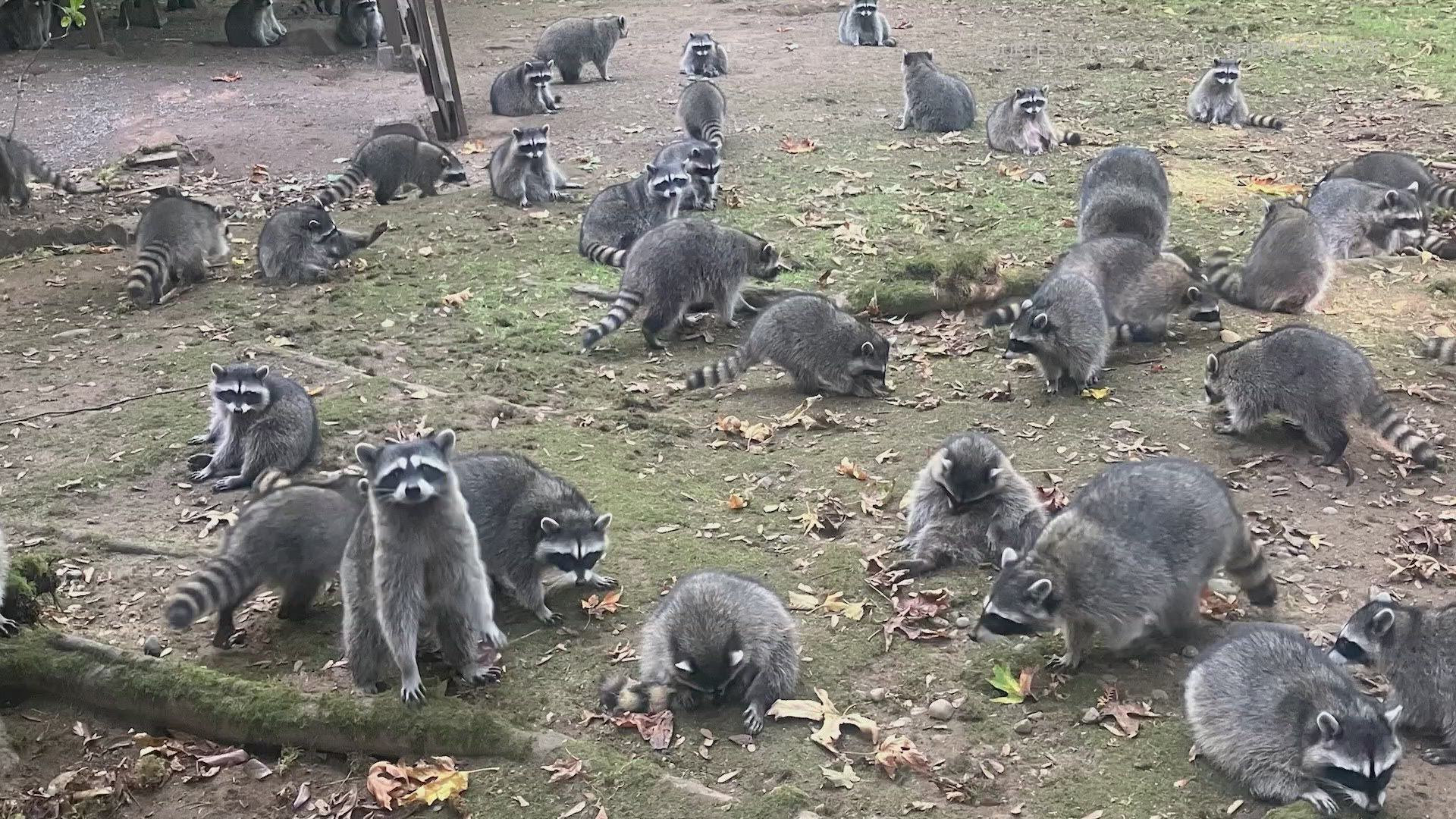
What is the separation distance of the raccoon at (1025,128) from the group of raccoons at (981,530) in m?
3.36

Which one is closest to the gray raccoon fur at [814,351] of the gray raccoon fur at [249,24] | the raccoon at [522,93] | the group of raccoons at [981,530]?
the group of raccoons at [981,530]

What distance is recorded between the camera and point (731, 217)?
10.4 metres

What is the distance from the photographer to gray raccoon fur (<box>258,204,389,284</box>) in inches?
354

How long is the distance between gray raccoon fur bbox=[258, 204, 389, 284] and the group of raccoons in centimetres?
76

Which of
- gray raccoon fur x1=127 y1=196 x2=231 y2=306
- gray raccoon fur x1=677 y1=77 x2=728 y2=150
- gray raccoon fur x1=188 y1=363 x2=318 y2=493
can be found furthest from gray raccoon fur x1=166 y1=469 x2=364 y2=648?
gray raccoon fur x1=677 y1=77 x2=728 y2=150

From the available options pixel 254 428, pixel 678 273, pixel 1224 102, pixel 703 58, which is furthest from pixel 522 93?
pixel 254 428

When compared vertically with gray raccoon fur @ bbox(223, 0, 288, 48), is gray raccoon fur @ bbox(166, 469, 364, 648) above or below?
below

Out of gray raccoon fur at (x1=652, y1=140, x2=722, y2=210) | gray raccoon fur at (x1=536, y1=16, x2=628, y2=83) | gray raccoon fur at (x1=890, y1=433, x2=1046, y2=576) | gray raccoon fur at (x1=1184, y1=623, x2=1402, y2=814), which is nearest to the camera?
gray raccoon fur at (x1=1184, y1=623, x2=1402, y2=814)

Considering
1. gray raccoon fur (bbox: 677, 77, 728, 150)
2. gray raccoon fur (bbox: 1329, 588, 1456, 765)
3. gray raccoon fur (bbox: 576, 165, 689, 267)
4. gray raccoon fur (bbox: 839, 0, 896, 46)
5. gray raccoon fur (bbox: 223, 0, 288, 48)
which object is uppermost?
gray raccoon fur (bbox: 223, 0, 288, 48)

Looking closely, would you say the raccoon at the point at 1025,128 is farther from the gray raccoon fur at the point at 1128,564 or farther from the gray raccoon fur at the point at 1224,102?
the gray raccoon fur at the point at 1128,564

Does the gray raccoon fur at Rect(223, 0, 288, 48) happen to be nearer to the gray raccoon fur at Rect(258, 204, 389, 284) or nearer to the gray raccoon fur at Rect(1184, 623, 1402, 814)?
the gray raccoon fur at Rect(258, 204, 389, 284)

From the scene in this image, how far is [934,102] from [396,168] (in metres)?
5.69

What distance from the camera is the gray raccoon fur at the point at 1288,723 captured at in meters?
3.60

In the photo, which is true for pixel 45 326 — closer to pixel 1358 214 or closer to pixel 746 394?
pixel 746 394
